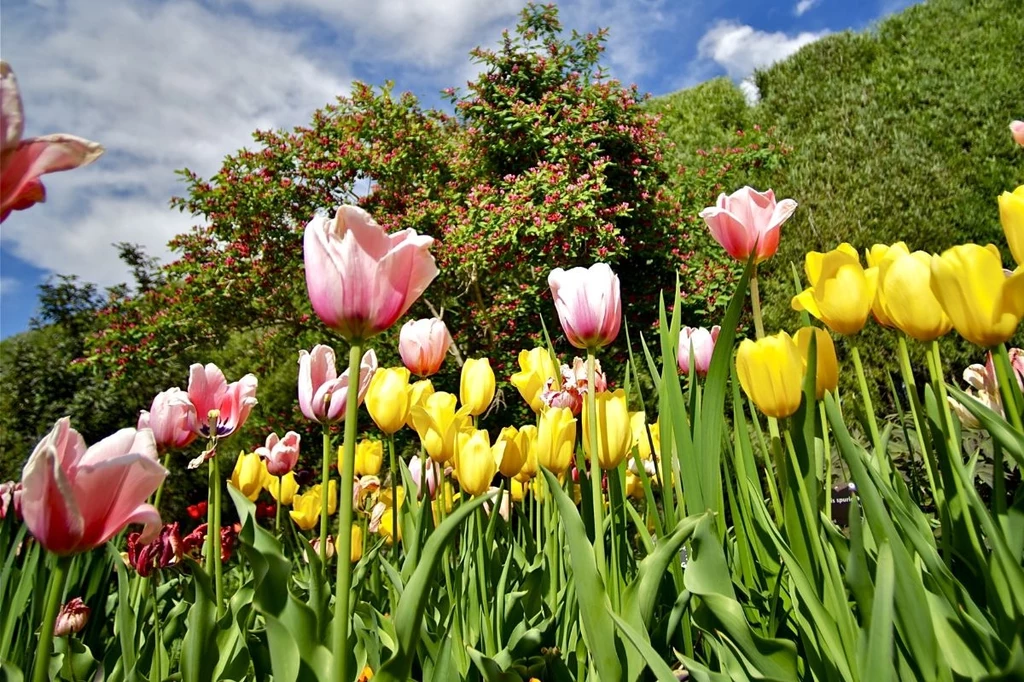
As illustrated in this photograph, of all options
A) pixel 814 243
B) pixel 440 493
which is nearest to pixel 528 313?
pixel 814 243

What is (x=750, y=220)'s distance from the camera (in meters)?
1.21

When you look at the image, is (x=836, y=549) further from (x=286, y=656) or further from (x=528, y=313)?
(x=528, y=313)

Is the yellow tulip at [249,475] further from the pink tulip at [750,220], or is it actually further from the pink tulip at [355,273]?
the pink tulip at [750,220]

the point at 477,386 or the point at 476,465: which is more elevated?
the point at 477,386

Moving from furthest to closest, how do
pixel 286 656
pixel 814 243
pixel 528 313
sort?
pixel 814 243 → pixel 528 313 → pixel 286 656

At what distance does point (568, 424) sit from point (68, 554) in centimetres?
80

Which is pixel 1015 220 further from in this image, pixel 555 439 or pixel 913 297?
pixel 555 439

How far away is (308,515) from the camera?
2059 millimetres

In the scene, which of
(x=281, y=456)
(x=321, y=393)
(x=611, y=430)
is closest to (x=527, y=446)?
(x=611, y=430)

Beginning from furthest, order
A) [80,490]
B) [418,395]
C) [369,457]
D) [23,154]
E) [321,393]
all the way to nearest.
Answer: [369,457]
[418,395]
[321,393]
[80,490]
[23,154]

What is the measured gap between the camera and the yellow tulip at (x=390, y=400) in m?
1.34

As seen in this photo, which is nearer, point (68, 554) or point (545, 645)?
point (68, 554)

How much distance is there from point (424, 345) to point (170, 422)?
1.75 feet

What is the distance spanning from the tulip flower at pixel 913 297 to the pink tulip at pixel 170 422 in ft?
3.83
